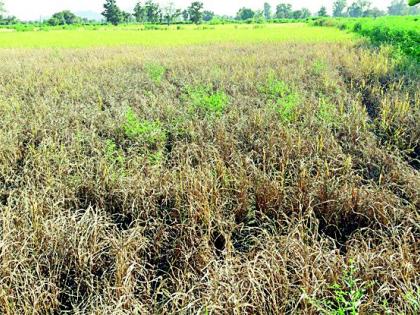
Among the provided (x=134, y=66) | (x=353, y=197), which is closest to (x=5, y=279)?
(x=353, y=197)

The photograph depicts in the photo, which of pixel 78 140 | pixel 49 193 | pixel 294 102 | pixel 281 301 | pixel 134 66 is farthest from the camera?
pixel 134 66

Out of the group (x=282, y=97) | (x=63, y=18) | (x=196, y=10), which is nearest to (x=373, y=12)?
(x=196, y=10)

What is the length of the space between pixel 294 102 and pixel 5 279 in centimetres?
491

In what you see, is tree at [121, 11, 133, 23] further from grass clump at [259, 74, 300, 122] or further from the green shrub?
the green shrub

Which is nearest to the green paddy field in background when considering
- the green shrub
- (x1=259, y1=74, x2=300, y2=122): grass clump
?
(x1=259, y1=74, x2=300, y2=122): grass clump

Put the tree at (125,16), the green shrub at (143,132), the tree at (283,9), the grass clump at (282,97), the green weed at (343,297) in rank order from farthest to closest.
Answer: the tree at (283,9) → the tree at (125,16) → the grass clump at (282,97) → the green shrub at (143,132) → the green weed at (343,297)

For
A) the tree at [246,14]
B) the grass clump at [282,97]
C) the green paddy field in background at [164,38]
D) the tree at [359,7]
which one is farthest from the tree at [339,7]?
the grass clump at [282,97]

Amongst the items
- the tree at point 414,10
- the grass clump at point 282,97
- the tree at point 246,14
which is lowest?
the tree at point 414,10

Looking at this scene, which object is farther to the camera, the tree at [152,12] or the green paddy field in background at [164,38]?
the tree at [152,12]

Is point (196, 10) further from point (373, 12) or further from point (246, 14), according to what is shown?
point (373, 12)

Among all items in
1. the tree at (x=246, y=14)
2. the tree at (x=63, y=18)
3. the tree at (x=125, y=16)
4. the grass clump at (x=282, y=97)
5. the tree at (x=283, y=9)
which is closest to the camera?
the grass clump at (x=282, y=97)

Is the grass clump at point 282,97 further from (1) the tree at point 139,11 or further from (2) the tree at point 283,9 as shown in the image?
(2) the tree at point 283,9

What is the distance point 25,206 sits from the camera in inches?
119

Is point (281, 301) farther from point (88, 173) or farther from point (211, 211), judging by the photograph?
point (88, 173)
